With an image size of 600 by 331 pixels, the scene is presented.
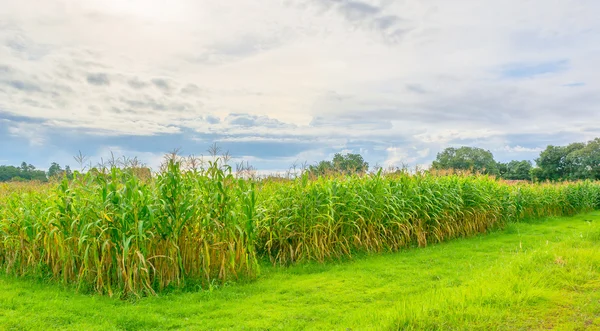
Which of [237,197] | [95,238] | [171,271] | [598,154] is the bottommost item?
[171,271]

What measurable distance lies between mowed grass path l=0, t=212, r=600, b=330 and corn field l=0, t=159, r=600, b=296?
367 mm

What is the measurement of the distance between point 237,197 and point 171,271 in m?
1.53

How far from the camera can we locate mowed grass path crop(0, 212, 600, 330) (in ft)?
14.1

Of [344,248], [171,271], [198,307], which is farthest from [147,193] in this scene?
[344,248]

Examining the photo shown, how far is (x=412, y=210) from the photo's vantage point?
9.53m

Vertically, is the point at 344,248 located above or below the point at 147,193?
below

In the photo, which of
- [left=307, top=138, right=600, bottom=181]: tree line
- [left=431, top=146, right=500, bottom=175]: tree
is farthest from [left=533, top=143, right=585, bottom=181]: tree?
[left=431, top=146, right=500, bottom=175]: tree

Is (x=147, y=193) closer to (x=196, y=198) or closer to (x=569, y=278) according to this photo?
(x=196, y=198)

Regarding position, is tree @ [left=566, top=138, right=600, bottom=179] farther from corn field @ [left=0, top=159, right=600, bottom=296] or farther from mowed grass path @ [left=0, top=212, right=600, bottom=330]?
mowed grass path @ [left=0, top=212, right=600, bottom=330]

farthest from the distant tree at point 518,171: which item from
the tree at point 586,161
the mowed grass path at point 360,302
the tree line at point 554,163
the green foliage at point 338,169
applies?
the mowed grass path at point 360,302

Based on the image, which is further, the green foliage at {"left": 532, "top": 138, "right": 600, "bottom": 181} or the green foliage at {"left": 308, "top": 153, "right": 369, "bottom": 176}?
the green foliage at {"left": 532, "top": 138, "right": 600, "bottom": 181}

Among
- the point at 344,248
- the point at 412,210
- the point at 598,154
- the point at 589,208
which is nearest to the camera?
the point at 344,248

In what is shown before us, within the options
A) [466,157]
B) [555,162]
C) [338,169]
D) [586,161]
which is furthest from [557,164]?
[338,169]

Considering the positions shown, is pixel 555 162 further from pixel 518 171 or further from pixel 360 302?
pixel 360 302
